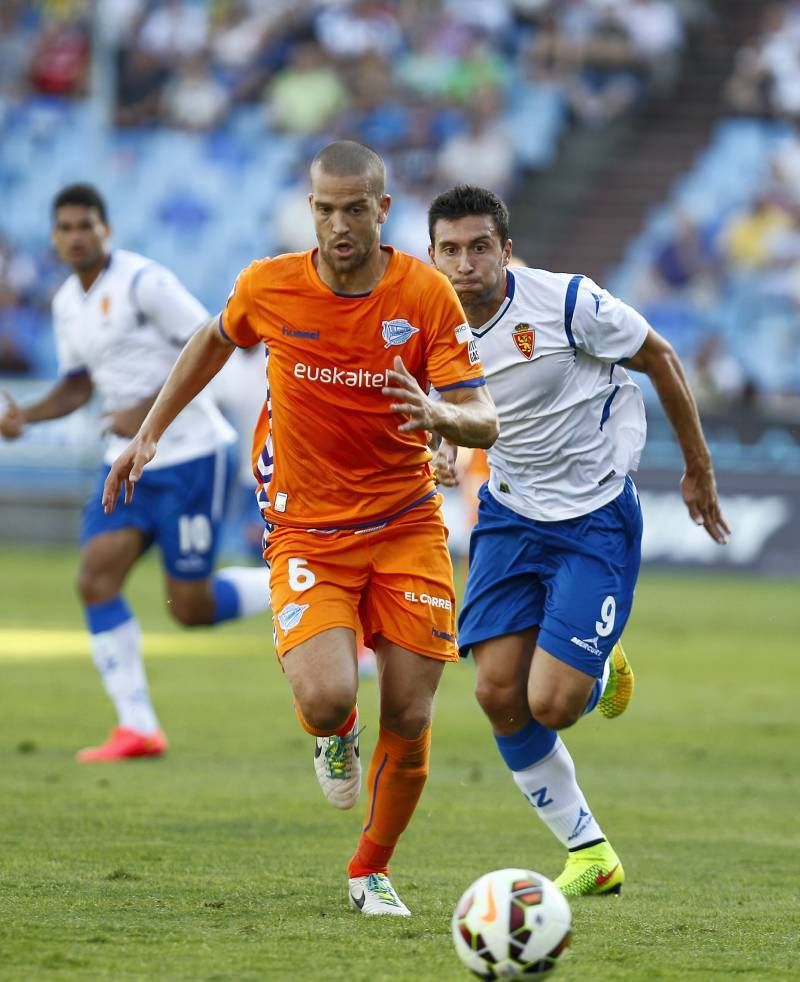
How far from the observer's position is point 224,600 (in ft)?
32.6

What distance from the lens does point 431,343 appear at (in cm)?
576

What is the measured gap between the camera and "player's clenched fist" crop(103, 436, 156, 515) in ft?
19.4

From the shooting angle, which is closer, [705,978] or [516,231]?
[705,978]

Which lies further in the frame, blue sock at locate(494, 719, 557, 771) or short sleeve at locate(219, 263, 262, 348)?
blue sock at locate(494, 719, 557, 771)

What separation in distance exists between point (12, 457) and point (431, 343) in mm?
17851

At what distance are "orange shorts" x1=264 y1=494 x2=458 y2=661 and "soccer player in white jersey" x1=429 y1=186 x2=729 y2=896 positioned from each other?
44cm

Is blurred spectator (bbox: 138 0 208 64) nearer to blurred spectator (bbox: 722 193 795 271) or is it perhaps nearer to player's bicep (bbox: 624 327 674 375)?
blurred spectator (bbox: 722 193 795 271)

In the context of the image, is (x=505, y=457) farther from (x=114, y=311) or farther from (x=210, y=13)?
(x=210, y=13)

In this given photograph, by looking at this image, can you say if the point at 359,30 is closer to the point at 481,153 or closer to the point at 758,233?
the point at 481,153

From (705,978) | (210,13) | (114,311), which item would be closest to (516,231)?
(210,13)

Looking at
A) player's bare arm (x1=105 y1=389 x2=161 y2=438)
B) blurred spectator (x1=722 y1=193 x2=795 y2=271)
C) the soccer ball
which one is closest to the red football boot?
player's bare arm (x1=105 y1=389 x2=161 y2=438)

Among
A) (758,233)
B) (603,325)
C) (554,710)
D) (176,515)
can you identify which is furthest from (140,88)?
(554,710)

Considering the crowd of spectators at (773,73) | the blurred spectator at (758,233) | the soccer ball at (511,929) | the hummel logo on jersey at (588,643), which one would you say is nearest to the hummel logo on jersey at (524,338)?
the hummel logo on jersey at (588,643)

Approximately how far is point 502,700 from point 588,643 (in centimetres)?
37
